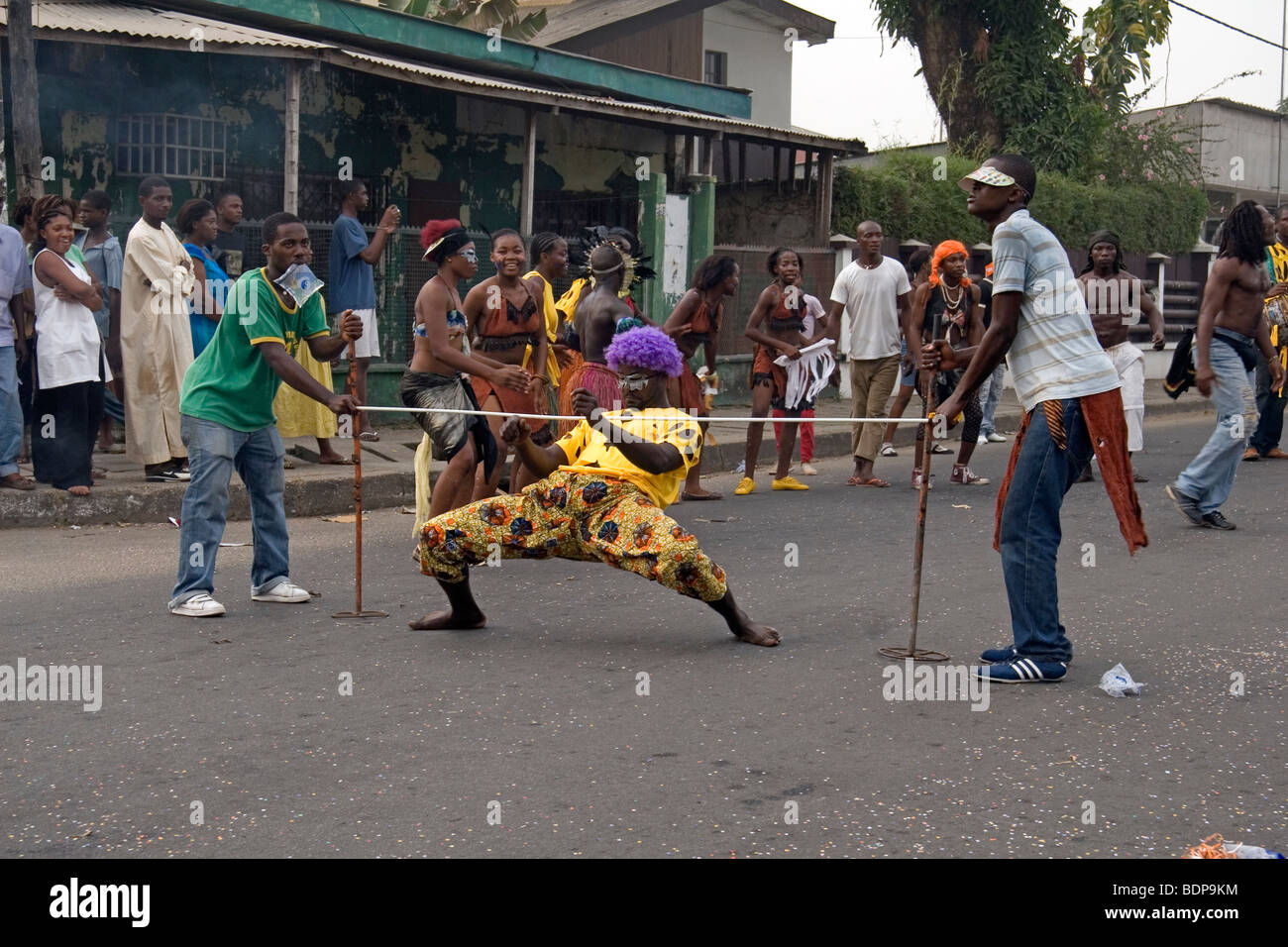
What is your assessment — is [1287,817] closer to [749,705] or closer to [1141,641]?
[749,705]

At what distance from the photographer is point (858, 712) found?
5199mm

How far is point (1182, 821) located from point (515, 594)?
3771 millimetres

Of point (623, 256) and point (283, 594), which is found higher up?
point (623, 256)

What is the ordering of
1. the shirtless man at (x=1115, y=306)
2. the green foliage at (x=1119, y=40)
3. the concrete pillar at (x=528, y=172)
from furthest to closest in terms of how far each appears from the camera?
the green foliage at (x=1119, y=40), the concrete pillar at (x=528, y=172), the shirtless man at (x=1115, y=306)

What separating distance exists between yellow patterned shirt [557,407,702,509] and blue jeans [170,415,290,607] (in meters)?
1.55

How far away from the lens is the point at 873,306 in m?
11.8

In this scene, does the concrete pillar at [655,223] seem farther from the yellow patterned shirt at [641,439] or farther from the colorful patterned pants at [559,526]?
the colorful patterned pants at [559,526]

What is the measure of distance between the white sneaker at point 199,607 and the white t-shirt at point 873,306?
654 centimetres

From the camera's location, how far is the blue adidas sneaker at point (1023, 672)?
5617 millimetres

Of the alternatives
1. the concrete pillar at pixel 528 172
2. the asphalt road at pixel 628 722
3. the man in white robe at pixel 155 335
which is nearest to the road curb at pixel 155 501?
the man in white robe at pixel 155 335

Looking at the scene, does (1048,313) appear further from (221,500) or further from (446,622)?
(221,500)

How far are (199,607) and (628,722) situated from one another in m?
2.48

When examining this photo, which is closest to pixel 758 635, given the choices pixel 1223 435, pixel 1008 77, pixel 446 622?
pixel 446 622

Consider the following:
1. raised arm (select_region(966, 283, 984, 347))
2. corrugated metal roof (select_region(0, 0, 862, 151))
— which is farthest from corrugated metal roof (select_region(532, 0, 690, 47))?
raised arm (select_region(966, 283, 984, 347))
